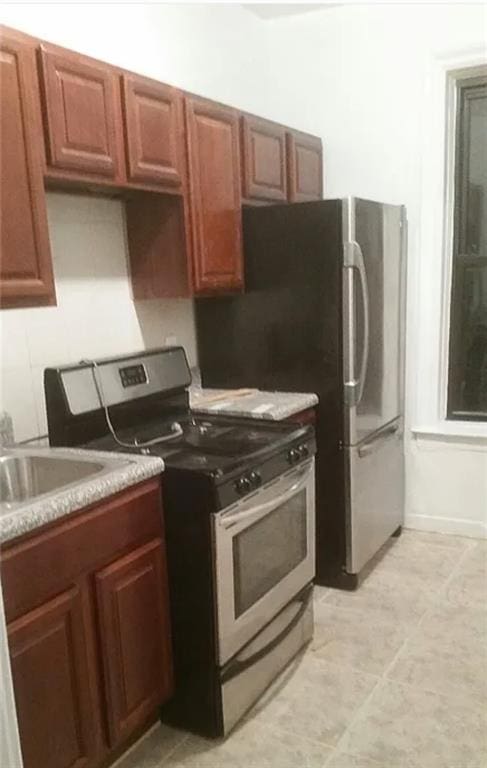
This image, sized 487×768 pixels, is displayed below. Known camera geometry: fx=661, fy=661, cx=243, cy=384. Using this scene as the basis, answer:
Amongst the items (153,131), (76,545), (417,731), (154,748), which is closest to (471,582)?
(417,731)

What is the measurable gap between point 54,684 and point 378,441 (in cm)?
194

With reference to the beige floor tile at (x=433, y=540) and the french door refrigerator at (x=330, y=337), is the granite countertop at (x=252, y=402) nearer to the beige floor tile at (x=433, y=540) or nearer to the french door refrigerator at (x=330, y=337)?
the french door refrigerator at (x=330, y=337)

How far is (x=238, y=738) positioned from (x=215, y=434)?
0.99 m

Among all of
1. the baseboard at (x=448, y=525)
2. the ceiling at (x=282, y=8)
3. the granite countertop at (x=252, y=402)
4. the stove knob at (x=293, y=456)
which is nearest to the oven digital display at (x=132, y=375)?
the granite countertop at (x=252, y=402)

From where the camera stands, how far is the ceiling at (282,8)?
3.37 m

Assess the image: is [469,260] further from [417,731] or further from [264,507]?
[417,731]

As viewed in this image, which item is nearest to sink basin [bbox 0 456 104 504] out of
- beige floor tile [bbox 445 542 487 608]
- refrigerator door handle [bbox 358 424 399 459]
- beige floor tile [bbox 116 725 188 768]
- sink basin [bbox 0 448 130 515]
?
sink basin [bbox 0 448 130 515]

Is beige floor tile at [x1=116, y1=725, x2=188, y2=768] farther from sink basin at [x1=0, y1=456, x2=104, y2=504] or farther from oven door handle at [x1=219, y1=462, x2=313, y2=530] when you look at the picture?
sink basin at [x1=0, y1=456, x2=104, y2=504]

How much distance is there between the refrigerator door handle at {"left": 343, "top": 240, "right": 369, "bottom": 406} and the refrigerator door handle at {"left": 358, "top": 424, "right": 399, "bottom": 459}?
0.24 m

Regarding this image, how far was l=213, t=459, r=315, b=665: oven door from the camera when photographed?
200 centimetres

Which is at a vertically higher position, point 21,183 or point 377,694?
point 21,183

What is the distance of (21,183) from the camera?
71.7 inches

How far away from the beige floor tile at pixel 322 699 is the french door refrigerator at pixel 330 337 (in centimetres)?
64

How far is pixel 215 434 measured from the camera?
2408 mm
